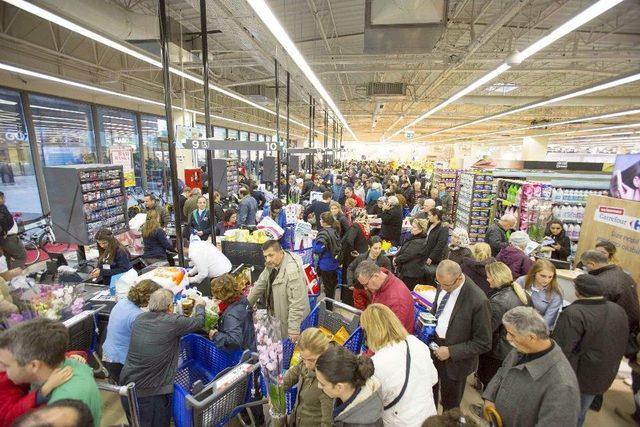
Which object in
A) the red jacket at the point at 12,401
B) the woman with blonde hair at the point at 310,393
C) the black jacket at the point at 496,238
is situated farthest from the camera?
the black jacket at the point at 496,238

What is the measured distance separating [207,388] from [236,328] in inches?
23.3

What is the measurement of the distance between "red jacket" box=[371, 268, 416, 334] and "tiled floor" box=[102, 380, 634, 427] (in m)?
1.46

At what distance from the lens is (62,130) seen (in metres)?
10.2

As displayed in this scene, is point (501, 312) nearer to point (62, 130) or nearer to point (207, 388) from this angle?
point (207, 388)

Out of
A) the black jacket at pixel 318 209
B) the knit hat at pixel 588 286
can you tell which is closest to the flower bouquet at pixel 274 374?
the knit hat at pixel 588 286

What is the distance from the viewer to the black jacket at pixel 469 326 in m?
2.77

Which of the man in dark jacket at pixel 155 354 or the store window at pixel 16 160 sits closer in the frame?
the man in dark jacket at pixel 155 354

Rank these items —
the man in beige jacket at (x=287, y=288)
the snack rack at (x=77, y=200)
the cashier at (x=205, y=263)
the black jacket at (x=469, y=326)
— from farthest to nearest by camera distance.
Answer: the snack rack at (x=77, y=200) < the cashier at (x=205, y=263) < the man in beige jacket at (x=287, y=288) < the black jacket at (x=469, y=326)

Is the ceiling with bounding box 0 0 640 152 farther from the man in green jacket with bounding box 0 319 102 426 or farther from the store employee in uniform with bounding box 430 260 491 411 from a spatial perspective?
the man in green jacket with bounding box 0 319 102 426

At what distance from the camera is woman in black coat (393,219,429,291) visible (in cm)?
474

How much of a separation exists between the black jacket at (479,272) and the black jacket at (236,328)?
2523 mm

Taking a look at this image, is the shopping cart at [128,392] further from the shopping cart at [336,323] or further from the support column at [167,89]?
the support column at [167,89]

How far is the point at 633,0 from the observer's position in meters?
7.05

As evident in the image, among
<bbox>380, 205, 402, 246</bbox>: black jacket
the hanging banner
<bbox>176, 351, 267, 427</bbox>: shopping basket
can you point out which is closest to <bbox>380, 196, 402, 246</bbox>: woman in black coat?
<bbox>380, 205, 402, 246</bbox>: black jacket
